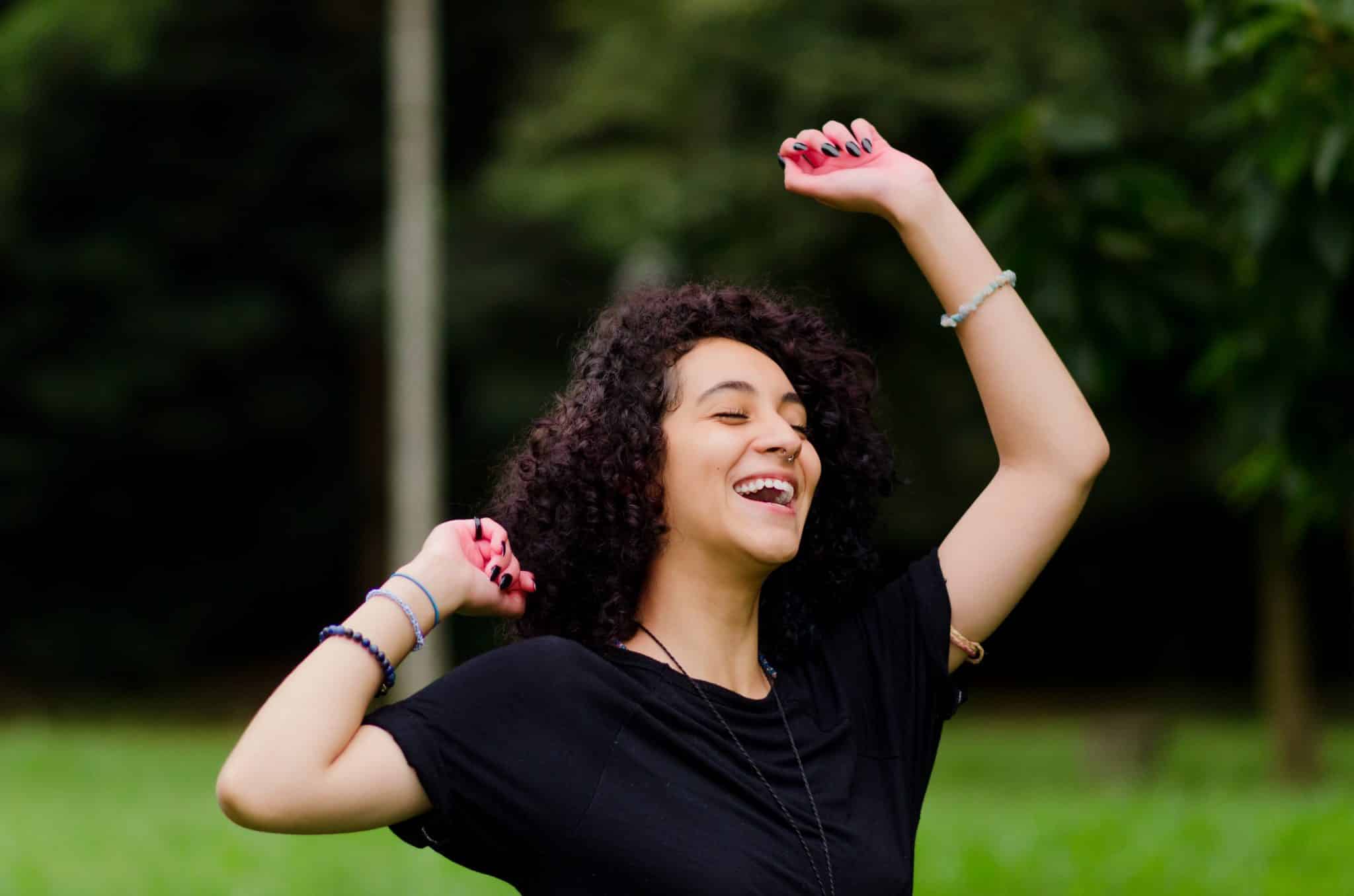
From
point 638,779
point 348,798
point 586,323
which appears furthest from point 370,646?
point 586,323

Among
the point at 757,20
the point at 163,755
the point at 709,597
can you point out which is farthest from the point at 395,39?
the point at 709,597

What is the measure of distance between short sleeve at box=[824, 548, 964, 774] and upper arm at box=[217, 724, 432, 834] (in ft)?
2.14

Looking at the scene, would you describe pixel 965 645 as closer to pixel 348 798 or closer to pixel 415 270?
pixel 348 798

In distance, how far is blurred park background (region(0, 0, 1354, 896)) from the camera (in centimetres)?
382

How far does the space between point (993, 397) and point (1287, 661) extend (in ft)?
42.0

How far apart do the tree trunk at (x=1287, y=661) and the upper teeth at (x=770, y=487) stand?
470 inches

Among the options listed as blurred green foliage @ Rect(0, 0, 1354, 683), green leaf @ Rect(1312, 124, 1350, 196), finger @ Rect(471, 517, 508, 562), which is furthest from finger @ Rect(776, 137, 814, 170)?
blurred green foliage @ Rect(0, 0, 1354, 683)

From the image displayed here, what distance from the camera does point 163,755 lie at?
14047mm

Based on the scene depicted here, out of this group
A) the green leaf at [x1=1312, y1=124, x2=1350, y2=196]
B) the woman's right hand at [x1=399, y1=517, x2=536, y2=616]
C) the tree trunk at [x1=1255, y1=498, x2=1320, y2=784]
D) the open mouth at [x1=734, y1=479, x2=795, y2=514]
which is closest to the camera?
the woman's right hand at [x1=399, y1=517, x2=536, y2=616]

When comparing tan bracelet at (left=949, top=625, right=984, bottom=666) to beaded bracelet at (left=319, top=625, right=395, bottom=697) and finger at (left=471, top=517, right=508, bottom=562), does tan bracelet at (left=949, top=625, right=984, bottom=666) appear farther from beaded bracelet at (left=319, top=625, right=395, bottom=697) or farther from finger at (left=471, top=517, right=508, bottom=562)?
beaded bracelet at (left=319, top=625, right=395, bottom=697)

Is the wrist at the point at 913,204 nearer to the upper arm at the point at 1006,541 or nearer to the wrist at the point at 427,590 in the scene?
the upper arm at the point at 1006,541

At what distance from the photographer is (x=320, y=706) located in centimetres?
190

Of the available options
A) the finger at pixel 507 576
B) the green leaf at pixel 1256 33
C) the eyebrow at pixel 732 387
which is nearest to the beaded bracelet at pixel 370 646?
the finger at pixel 507 576

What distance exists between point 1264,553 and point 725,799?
1321cm
